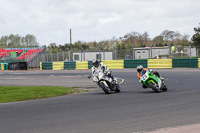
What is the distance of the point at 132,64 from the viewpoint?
110 ft

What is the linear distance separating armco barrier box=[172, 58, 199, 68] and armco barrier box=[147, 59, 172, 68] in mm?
458

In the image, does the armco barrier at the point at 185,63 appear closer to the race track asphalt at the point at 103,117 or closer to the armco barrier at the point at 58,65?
the armco barrier at the point at 58,65

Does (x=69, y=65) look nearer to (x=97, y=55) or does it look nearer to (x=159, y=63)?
(x=97, y=55)

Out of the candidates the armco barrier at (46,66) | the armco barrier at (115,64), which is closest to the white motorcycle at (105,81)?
the armco barrier at (115,64)

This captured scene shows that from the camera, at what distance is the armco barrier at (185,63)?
2992 centimetres

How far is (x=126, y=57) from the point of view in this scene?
34000 mm

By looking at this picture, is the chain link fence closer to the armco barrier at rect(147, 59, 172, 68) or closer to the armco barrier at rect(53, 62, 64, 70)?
the armco barrier at rect(147, 59, 172, 68)

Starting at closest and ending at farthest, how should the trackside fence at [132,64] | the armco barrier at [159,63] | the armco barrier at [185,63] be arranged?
1. the armco barrier at [185,63]
2. the trackside fence at [132,64]
3. the armco barrier at [159,63]

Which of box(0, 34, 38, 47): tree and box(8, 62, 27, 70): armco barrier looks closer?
box(8, 62, 27, 70): armco barrier

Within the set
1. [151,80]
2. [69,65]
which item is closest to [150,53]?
[69,65]

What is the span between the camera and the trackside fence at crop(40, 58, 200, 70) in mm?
30456

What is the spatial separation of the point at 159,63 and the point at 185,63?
240cm

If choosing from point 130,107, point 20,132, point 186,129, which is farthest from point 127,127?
point 130,107

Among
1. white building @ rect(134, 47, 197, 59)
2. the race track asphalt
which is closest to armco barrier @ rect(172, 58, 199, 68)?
white building @ rect(134, 47, 197, 59)
